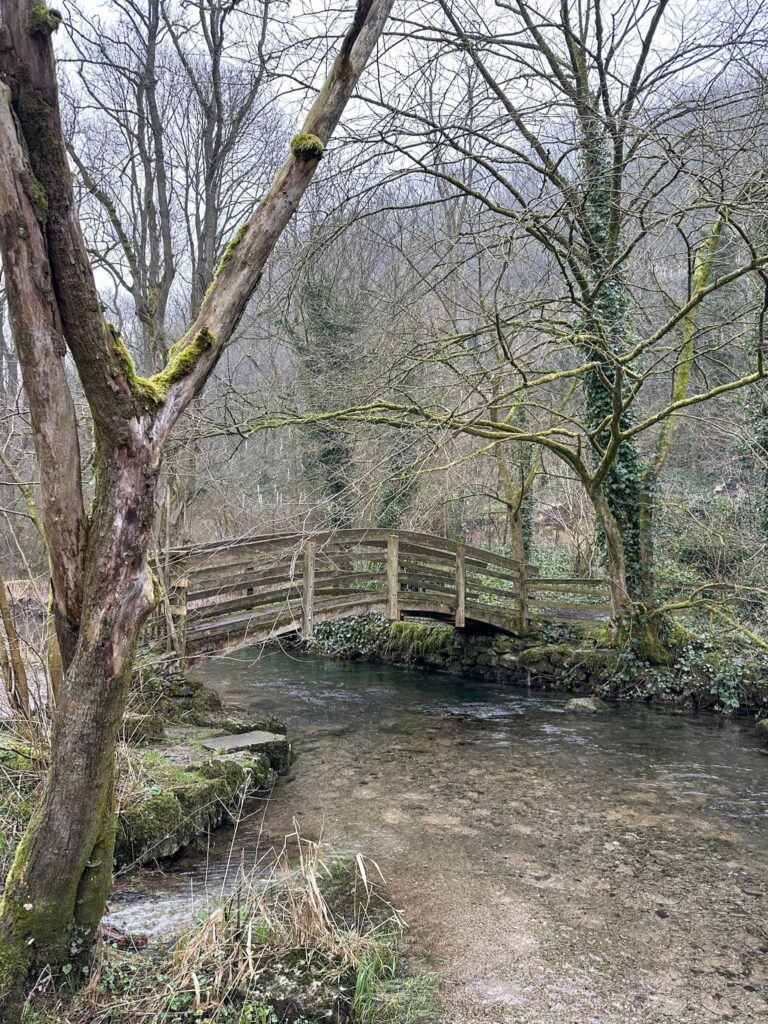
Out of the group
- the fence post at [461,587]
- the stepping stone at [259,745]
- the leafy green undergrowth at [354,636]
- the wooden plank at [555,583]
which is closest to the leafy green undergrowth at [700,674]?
the wooden plank at [555,583]

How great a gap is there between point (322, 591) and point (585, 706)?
3963mm

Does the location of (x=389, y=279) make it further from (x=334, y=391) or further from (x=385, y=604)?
Answer: (x=385, y=604)

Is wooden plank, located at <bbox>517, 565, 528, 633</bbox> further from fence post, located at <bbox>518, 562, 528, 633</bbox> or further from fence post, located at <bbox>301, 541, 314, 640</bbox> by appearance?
fence post, located at <bbox>301, 541, 314, 640</bbox>

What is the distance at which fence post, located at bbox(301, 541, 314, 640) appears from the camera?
9.31m

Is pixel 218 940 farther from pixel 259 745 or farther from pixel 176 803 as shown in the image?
pixel 259 745

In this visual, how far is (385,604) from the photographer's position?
11086 mm

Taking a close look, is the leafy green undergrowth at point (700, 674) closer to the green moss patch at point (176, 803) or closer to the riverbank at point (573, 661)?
the riverbank at point (573, 661)

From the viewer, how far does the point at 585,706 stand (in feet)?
33.6

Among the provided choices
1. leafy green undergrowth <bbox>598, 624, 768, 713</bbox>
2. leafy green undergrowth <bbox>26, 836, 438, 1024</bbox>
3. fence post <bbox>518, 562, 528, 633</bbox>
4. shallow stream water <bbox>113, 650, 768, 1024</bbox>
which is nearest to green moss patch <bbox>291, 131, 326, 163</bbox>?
leafy green undergrowth <bbox>26, 836, 438, 1024</bbox>

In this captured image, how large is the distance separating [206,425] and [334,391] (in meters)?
2.70

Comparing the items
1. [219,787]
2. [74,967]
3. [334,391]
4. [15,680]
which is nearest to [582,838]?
[219,787]

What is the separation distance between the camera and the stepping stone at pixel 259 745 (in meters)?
6.95

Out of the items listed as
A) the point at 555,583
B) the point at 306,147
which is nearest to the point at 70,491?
the point at 306,147

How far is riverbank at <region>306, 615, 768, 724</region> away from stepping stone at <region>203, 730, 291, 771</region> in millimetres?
5339
